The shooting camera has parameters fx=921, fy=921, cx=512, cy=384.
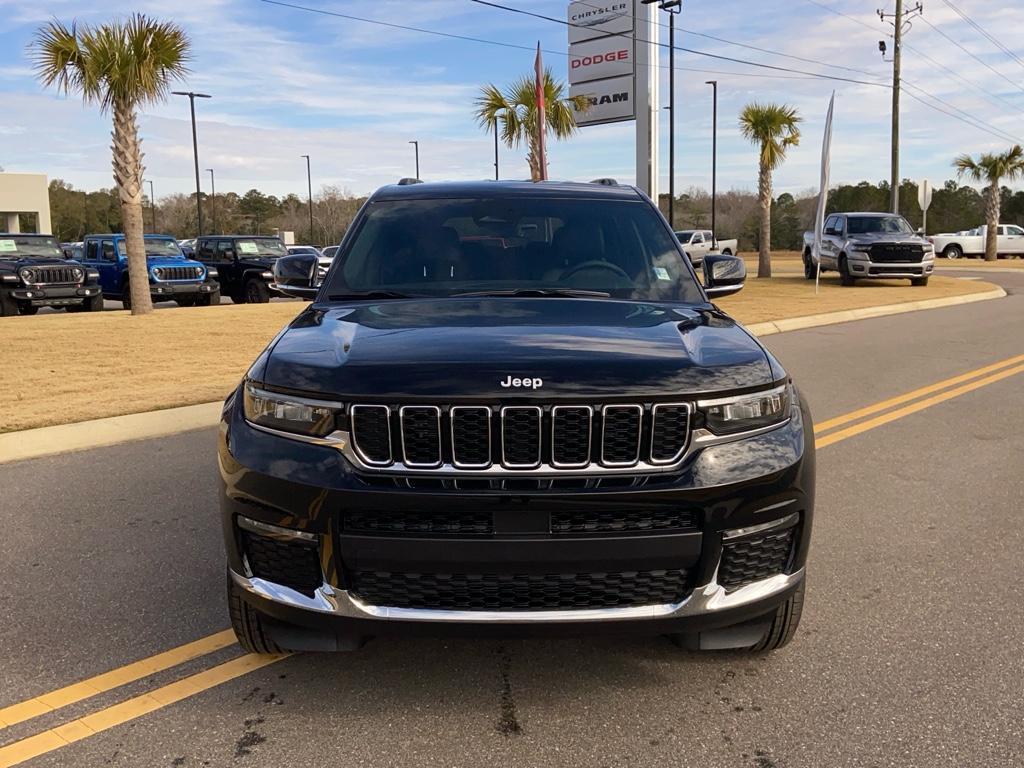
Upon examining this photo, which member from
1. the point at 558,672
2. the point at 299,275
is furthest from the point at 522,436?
the point at 299,275

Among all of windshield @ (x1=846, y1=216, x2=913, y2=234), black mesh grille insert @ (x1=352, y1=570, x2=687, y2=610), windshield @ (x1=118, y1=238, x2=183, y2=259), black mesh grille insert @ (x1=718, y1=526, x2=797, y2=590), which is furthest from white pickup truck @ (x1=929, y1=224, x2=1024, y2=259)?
black mesh grille insert @ (x1=352, y1=570, x2=687, y2=610)

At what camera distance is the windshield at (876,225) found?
2644 cm

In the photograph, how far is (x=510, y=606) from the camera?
8.97ft

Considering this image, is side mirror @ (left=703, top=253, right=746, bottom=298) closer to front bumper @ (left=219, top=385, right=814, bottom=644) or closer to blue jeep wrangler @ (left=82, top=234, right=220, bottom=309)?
front bumper @ (left=219, top=385, right=814, bottom=644)

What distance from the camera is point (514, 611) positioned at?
2727mm

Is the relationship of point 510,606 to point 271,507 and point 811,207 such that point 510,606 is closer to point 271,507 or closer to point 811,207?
point 271,507

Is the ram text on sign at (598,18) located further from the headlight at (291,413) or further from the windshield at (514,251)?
the headlight at (291,413)

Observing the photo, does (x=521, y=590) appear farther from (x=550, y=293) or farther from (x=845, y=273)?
(x=845, y=273)

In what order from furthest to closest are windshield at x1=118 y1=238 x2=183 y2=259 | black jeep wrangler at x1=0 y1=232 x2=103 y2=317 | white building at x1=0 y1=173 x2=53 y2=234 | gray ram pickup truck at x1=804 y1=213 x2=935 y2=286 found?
white building at x1=0 y1=173 x2=53 y2=234, gray ram pickup truck at x1=804 y1=213 x2=935 y2=286, windshield at x1=118 y1=238 x2=183 y2=259, black jeep wrangler at x1=0 y1=232 x2=103 y2=317

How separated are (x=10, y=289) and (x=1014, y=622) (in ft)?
67.1

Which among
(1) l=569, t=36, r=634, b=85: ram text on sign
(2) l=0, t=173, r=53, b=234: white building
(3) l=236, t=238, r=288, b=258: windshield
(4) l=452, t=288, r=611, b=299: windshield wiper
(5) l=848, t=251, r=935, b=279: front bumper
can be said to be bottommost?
(5) l=848, t=251, r=935, b=279: front bumper

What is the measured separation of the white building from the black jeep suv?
64107mm

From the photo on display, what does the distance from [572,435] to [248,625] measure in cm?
137

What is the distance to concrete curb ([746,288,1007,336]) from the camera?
15.9 metres
